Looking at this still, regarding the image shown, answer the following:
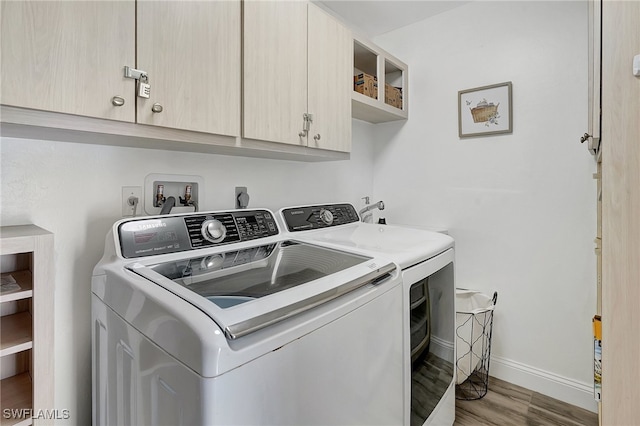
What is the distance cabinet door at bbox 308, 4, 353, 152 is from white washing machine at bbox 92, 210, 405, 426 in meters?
0.66

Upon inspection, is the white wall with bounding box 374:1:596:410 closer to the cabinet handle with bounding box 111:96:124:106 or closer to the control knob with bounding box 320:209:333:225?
the control knob with bounding box 320:209:333:225

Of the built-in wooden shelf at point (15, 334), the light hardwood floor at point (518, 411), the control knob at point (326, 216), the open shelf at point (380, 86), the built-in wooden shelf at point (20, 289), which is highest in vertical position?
the open shelf at point (380, 86)

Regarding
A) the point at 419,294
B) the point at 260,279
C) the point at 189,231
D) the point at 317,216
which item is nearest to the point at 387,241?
the point at 419,294

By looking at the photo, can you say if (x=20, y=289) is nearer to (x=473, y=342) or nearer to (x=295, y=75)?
(x=295, y=75)

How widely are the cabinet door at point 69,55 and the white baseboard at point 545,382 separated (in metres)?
2.49

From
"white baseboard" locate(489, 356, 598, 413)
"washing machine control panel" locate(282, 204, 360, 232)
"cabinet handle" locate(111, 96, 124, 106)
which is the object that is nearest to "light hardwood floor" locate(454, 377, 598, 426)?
"white baseboard" locate(489, 356, 598, 413)

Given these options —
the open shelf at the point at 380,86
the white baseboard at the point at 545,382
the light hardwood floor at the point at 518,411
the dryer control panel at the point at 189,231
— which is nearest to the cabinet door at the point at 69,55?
the dryer control panel at the point at 189,231

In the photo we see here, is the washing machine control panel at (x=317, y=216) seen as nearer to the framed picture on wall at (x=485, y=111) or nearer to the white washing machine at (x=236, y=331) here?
the white washing machine at (x=236, y=331)

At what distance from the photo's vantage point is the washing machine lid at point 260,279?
0.69m

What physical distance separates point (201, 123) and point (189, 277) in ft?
1.79

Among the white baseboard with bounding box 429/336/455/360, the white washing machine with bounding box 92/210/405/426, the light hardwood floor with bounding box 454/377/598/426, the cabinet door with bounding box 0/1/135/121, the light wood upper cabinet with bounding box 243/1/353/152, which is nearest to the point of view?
the white washing machine with bounding box 92/210/405/426

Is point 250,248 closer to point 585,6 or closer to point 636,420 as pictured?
point 636,420

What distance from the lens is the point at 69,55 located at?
2.78 ft

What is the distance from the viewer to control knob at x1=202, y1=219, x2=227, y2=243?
4.05 feet
